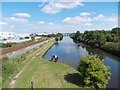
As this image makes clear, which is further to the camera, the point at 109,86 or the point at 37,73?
the point at 37,73

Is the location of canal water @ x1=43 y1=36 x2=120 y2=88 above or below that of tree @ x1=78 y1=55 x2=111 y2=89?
below

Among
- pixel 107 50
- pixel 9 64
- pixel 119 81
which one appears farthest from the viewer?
pixel 107 50

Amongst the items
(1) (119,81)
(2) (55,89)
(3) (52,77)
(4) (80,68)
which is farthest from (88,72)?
(1) (119,81)

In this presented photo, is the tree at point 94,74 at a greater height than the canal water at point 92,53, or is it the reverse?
the tree at point 94,74

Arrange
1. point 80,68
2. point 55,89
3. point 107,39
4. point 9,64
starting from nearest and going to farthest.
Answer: point 55,89, point 80,68, point 9,64, point 107,39

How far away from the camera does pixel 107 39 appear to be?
77.2 m

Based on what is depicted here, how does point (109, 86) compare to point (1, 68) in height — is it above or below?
below

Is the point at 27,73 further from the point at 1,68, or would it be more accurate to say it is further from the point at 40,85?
the point at 40,85

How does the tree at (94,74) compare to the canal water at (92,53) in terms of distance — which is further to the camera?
the canal water at (92,53)

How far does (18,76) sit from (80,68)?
705 centimetres

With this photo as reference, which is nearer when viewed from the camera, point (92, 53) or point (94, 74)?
point (94, 74)

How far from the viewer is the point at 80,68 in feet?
72.4

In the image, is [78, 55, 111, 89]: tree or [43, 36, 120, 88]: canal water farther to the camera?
[43, 36, 120, 88]: canal water

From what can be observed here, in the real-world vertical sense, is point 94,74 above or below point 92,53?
above
